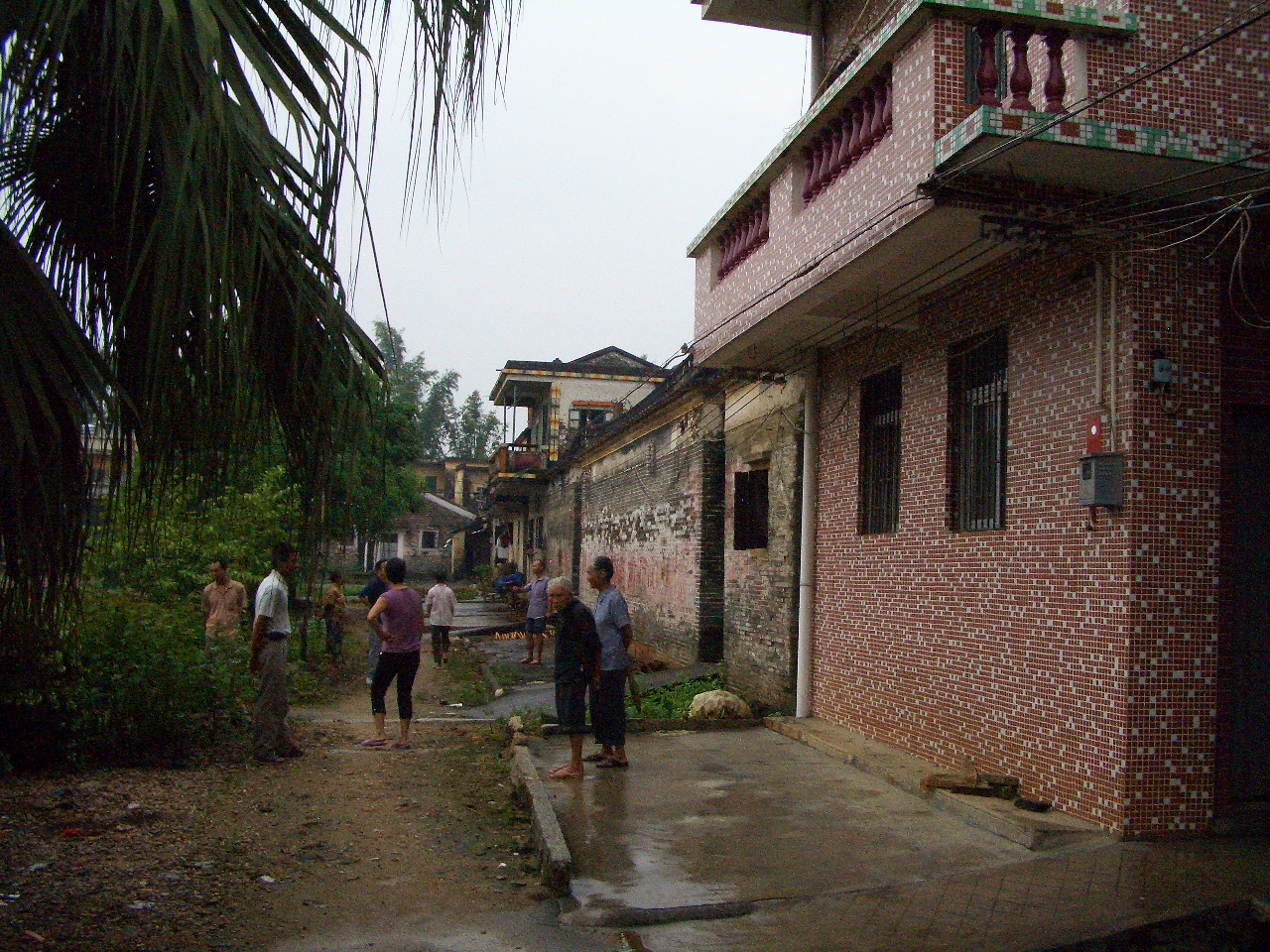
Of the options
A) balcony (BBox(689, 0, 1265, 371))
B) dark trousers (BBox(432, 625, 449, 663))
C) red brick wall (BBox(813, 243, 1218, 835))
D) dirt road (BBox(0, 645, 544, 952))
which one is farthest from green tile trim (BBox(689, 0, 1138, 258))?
dark trousers (BBox(432, 625, 449, 663))

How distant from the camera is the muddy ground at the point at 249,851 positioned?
530 cm

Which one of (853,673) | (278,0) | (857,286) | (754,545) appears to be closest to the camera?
(278,0)

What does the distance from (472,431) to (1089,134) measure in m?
92.0

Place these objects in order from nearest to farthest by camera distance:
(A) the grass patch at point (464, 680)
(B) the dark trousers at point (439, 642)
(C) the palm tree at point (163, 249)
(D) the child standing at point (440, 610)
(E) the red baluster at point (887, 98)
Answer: (C) the palm tree at point (163, 249) → (E) the red baluster at point (887, 98) → (A) the grass patch at point (464, 680) → (D) the child standing at point (440, 610) → (B) the dark trousers at point (439, 642)

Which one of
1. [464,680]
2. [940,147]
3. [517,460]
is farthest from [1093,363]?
[517,460]

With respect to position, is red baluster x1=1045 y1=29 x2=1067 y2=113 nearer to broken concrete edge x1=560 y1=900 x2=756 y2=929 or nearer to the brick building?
the brick building

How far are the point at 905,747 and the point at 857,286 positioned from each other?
12.9ft

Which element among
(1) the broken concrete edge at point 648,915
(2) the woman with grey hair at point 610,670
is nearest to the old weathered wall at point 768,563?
(2) the woman with grey hair at point 610,670

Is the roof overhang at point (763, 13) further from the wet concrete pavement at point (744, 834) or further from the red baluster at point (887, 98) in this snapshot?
the wet concrete pavement at point (744, 834)

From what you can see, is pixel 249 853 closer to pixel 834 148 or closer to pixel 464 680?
pixel 834 148

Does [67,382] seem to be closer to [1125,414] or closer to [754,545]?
[1125,414]

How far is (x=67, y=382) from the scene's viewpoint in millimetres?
2508

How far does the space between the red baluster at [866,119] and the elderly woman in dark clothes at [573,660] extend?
413 centimetres

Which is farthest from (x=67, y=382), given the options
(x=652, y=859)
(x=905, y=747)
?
(x=905, y=747)
